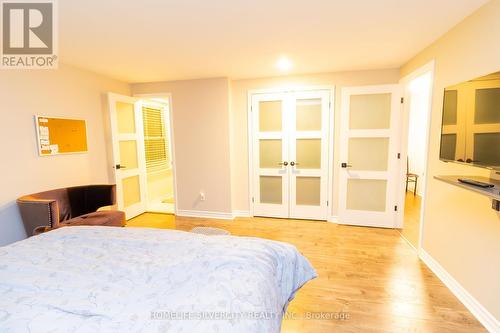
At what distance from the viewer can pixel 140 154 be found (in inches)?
176

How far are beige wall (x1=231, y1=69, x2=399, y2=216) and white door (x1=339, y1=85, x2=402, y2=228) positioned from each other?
0.48 feet

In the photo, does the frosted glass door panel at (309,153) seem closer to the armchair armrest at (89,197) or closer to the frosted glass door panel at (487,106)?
the frosted glass door panel at (487,106)

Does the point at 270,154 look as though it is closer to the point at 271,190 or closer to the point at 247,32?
the point at 271,190

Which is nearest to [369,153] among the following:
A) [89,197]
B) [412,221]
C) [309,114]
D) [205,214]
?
[309,114]

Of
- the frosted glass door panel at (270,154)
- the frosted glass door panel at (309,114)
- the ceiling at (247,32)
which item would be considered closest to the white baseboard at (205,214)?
the frosted glass door panel at (270,154)

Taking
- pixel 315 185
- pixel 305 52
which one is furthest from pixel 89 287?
pixel 315 185

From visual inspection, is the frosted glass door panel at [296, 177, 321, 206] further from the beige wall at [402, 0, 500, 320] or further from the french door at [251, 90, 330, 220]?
the beige wall at [402, 0, 500, 320]

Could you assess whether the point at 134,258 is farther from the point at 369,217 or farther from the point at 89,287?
the point at 369,217

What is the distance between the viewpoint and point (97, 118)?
3.76 m

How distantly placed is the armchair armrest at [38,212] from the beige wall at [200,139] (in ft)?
6.65

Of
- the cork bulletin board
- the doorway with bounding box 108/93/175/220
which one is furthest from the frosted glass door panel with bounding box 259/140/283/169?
the cork bulletin board

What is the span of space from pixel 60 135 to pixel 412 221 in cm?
543

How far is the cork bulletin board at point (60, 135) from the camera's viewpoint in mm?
2897

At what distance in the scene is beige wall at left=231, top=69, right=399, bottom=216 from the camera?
3.66 metres
